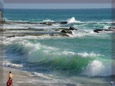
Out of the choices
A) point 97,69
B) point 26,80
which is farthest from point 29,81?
point 97,69

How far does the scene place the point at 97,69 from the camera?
1590 centimetres

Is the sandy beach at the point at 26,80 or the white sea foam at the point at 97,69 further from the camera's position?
the white sea foam at the point at 97,69

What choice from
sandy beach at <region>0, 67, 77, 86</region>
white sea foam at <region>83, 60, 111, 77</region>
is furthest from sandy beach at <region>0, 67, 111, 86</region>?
white sea foam at <region>83, 60, 111, 77</region>

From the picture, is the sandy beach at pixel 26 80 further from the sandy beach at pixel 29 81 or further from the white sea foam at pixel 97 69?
the white sea foam at pixel 97 69

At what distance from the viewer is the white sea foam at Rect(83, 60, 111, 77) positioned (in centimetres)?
1542

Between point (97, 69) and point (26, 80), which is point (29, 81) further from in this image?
point (97, 69)

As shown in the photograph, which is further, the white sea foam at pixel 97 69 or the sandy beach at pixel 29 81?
the white sea foam at pixel 97 69

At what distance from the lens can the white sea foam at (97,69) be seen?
1542 cm

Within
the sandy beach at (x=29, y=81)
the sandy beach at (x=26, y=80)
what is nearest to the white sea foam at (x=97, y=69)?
the sandy beach at (x=29, y=81)

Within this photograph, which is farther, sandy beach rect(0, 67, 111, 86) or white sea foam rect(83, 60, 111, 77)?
white sea foam rect(83, 60, 111, 77)

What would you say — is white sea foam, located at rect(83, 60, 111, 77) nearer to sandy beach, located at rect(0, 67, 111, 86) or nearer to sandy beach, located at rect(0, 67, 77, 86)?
sandy beach, located at rect(0, 67, 111, 86)

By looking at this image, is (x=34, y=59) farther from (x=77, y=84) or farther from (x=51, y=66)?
(x=77, y=84)

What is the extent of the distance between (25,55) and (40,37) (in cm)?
979

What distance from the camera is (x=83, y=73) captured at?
622 inches
